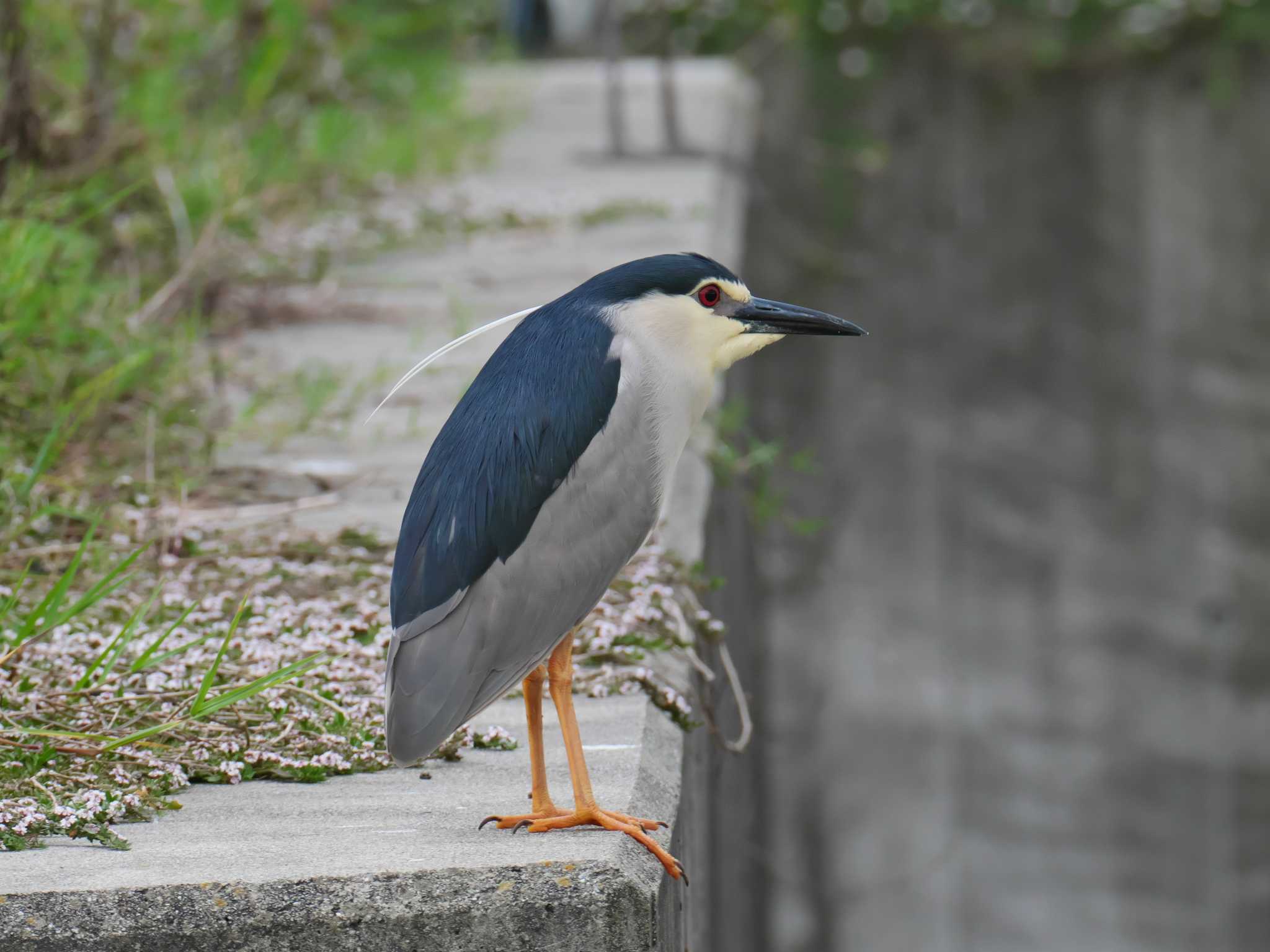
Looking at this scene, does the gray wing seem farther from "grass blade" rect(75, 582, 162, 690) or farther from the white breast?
"grass blade" rect(75, 582, 162, 690)

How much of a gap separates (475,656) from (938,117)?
7.56m

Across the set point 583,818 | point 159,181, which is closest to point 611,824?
point 583,818

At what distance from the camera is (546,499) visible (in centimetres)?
175

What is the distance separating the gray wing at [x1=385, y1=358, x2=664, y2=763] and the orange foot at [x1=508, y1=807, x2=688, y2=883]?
0.45 ft

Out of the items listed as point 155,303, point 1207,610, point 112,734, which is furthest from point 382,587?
point 1207,610

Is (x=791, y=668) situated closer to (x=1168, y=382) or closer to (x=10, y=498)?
(x=1168, y=382)

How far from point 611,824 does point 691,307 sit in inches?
23.8

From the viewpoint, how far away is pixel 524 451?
1.74 metres

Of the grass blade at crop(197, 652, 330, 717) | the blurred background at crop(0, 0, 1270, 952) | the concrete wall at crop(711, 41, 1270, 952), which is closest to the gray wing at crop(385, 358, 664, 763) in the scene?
the grass blade at crop(197, 652, 330, 717)

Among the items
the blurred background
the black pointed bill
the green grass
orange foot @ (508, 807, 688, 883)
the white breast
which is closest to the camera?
orange foot @ (508, 807, 688, 883)

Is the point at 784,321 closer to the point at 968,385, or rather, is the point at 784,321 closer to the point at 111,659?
the point at 111,659

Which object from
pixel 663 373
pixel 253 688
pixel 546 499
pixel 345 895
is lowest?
pixel 345 895

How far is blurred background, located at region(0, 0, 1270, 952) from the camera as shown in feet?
21.8

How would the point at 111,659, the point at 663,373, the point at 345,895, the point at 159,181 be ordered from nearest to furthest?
the point at 345,895
the point at 663,373
the point at 111,659
the point at 159,181
